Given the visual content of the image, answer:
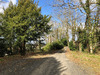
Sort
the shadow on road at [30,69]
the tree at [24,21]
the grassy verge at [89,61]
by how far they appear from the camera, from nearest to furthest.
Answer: the shadow on road at [30,69]
the grassy verge at [89,61]
the tree at [24,21]

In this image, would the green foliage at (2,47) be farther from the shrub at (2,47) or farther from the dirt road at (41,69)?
the dirt road at (41,69)

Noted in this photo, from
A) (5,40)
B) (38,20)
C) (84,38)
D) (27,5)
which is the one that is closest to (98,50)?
(84,38)

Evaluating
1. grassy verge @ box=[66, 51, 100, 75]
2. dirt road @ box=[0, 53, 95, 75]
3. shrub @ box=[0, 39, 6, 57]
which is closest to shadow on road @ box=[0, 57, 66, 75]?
dirt road @ box=[0, 53, 95, 75]

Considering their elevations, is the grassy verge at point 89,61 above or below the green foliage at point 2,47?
below

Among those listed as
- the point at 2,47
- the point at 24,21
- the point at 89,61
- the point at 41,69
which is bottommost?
the point at 89,61

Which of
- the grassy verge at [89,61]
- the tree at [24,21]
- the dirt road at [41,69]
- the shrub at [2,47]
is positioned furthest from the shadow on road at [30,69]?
the shrub at [2,47]

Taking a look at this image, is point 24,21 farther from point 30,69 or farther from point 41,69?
point 41,69

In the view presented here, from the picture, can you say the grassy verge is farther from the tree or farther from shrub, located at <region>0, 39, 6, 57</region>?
shrub, located at <region>0, 39, 6, 57</region>

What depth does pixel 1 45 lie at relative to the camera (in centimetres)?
1634

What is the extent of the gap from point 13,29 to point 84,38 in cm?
1443

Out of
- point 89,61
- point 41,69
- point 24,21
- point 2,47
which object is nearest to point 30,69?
point 41,69

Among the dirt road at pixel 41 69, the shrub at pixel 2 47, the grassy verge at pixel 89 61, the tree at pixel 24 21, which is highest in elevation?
the tree at pixel 24 21

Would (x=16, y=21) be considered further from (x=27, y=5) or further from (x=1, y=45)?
(x=1, y=45)

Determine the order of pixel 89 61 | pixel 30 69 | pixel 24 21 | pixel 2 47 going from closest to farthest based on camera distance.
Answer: pixel 30 69, pixel 89 61, pixel 24 21, pixel 2 47
